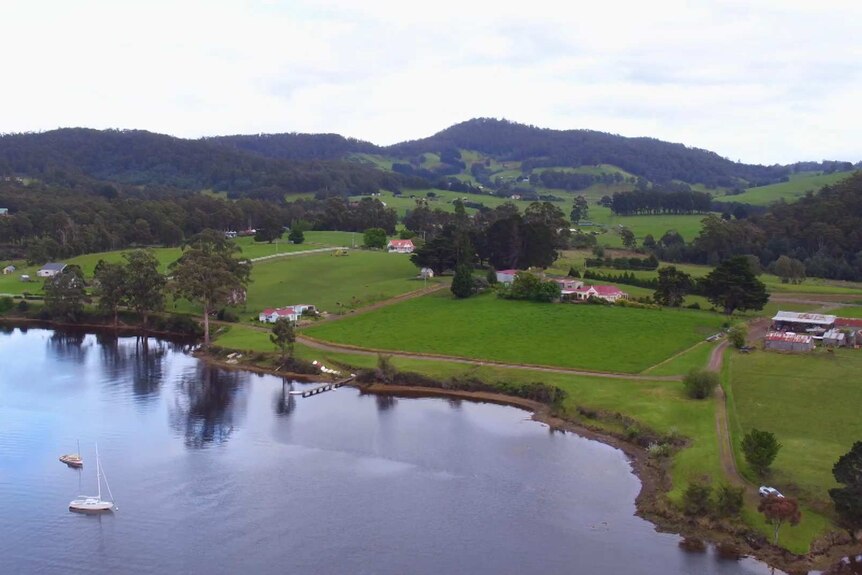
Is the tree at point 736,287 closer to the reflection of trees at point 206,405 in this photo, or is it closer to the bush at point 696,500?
the bush at point 696,500

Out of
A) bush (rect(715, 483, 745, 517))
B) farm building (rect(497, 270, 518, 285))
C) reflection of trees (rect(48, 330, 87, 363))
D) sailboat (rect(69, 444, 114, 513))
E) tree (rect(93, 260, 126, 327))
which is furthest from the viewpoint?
farm building (rect(497, 270, 518, 285))

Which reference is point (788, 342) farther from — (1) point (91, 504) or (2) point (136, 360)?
(2) point (136, 360)

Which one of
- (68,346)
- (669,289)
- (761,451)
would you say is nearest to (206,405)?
(68,346)

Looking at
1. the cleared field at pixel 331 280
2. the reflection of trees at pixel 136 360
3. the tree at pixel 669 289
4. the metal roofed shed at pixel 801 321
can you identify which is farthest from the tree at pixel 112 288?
the metal roofed shed at pixel 801 321

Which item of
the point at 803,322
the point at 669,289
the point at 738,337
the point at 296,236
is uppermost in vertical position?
the point at 296,236

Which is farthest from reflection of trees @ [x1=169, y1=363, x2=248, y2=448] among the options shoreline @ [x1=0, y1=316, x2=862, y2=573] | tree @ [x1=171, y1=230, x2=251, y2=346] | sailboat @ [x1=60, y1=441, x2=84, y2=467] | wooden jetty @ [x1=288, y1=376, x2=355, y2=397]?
tree @ [x1=171, y1=230, x2=251, y2=346]

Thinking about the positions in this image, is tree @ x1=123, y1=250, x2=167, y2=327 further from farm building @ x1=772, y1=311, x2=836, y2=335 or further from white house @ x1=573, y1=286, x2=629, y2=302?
farm building @ x1=772, y1=311, x2=836, y2=335
